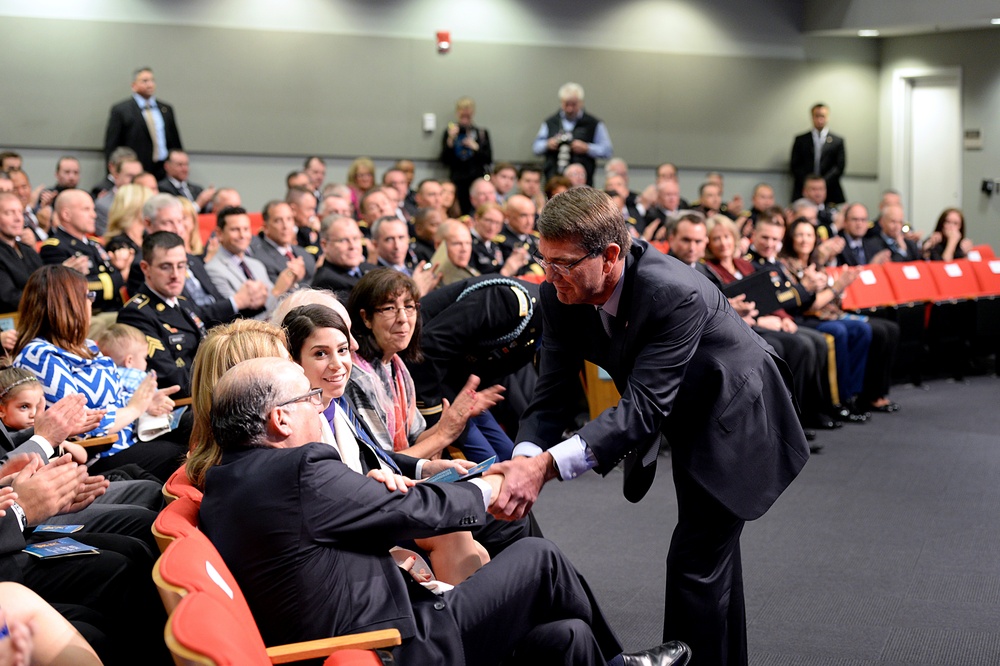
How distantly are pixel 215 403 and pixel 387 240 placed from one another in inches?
138

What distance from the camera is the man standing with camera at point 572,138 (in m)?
10.4

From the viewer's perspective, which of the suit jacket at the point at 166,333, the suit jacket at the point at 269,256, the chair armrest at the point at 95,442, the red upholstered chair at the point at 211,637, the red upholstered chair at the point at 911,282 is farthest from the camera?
the red upholstered chair at the point at 911,282

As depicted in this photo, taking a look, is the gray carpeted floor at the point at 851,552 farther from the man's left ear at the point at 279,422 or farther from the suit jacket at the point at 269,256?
the suit jacket at the point at 269,256

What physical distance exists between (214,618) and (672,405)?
118cm

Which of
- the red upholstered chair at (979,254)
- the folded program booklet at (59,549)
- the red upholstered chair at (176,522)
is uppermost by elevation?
the red upholstered chair at (176,522)

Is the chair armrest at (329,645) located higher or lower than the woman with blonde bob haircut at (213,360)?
lower

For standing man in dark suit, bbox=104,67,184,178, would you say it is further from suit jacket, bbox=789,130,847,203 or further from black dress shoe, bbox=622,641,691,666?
black dress shoe, bbox=622,641,691,666

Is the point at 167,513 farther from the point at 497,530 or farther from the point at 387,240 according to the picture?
the point at 387,240

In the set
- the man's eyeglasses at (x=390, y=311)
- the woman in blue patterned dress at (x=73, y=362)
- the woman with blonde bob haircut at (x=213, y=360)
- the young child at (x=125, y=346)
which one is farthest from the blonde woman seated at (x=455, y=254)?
the woman with blonde bob haircut at (x=213, y=360)

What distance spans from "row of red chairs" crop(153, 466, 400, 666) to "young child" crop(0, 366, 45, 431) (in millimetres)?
1364

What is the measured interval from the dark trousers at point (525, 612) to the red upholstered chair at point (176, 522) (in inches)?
21.5

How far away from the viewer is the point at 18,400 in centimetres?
324

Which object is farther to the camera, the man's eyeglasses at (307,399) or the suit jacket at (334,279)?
the suit jacket at (334,279)

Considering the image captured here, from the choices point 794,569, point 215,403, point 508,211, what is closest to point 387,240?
point 508,211
